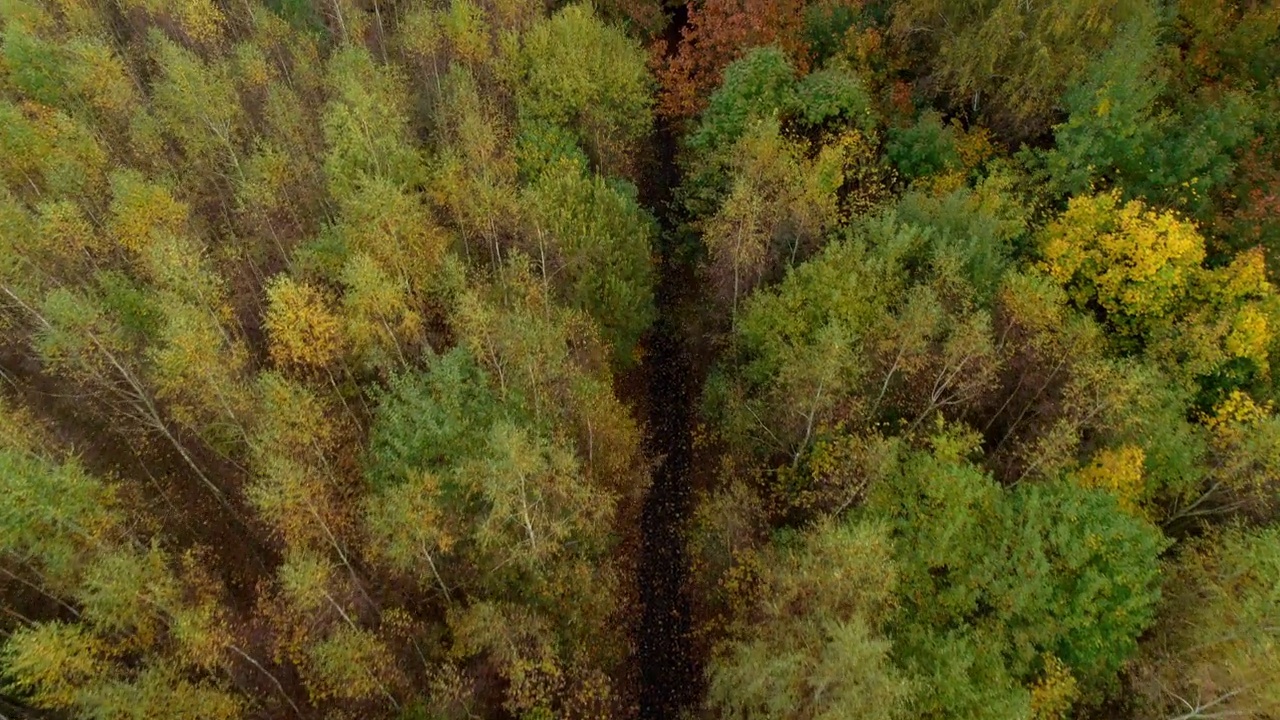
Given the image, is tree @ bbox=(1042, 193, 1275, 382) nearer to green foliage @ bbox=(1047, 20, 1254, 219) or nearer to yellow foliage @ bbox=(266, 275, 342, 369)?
green foliage @ bbox=(1047, 20, 1254, 219)

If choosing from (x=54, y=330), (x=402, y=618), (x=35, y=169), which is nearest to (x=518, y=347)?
(x=402, y=618)

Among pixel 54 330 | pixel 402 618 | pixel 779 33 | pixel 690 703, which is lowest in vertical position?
pixel 690 703

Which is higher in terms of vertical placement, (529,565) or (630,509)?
(529,565)

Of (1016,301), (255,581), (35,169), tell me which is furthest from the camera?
(35,169)

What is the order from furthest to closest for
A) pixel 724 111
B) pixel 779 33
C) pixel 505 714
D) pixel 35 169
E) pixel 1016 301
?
1. pixel 779 33
2. pixel 724 111
3. pixel 35 169
4. pixel 1016 301
5. pixel 505 714

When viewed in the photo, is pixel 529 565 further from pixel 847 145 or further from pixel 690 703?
pixel 847 145

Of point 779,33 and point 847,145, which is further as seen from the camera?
point 779,33

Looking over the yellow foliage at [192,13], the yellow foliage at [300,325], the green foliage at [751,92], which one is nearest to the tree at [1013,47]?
the green foliage at [751,92]
